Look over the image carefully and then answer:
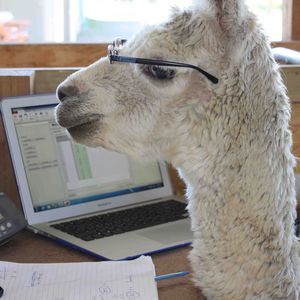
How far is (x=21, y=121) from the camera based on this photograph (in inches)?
51.8

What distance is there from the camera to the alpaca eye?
0.92 m

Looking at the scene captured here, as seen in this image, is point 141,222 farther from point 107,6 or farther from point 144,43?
point 107,6

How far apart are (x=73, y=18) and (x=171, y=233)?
123 inches

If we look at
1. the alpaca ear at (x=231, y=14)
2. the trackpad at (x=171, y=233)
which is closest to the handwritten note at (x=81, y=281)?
the trackpad at (x=171, y=233)

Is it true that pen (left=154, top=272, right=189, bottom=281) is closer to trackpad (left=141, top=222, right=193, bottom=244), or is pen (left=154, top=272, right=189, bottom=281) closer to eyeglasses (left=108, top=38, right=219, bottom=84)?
trackpad (left=141, top=222, right=193, bottom=244)

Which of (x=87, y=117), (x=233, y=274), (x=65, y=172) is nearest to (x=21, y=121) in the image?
(x=65, y=172)

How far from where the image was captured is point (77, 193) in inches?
53.9

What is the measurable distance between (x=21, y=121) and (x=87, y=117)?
1.31 feet

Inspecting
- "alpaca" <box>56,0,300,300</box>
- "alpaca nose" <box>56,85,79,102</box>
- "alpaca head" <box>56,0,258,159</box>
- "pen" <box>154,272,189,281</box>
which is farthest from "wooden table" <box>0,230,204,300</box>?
"alpaca nose" <box>56,85,79,102</box>

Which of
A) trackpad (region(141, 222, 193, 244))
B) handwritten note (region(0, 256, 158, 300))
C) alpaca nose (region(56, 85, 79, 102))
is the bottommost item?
trackpad (region(141, 222, 193, 244))

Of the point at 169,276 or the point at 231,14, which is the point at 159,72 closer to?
the point at 231,14

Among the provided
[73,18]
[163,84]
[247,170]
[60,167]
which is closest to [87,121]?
[163,84]

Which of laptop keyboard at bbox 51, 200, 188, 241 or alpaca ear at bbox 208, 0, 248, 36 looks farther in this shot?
laptop keyboard at bbox 51, 200, 188, 241

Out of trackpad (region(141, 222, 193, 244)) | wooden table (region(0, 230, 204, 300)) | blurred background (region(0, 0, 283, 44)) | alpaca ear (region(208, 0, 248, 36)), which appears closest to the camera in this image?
alpaca ear (region(208, 0, 248, 36))
